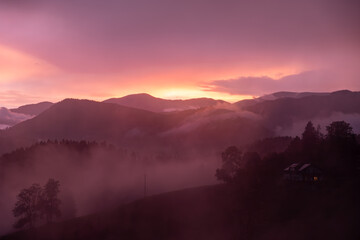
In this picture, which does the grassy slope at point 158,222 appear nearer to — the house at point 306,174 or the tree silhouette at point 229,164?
the tree silhouette at point 229,164

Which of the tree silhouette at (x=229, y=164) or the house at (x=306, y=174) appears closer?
the house at (x=306, y=174)

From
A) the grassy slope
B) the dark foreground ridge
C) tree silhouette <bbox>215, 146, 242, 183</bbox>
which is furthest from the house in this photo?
the grassy slope

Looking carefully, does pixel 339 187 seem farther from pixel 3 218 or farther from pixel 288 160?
pixel 3 218

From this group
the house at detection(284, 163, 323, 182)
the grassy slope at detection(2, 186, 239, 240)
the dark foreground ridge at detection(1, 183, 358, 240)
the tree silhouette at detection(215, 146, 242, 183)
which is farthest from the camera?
the tree silhouette at detection(215, 146, 242, 183)

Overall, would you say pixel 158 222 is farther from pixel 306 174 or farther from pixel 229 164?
pixel 306 174

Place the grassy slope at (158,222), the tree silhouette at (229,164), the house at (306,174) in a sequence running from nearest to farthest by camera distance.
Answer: the grassy slope at (158,222) → the house at (306,174) → the tree silhouette at (229,164)

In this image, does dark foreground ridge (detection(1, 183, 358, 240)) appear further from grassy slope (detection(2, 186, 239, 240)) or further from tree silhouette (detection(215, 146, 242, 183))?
tree silhouette (detection(215, 146, 242, 183))

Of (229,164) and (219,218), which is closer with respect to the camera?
(219,218)

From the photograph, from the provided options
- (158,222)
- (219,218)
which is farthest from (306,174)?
(158,222)

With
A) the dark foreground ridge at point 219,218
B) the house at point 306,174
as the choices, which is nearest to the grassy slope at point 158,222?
the dark foreground ridge at point 219,218

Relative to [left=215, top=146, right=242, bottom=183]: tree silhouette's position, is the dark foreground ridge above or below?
below

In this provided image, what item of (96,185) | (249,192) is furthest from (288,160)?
(96,185)

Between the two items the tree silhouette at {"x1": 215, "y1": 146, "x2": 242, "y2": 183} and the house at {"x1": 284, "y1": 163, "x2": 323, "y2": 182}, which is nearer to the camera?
the house at {"x1": 284, "y1": 163, "x2": 323, "y2": 182}

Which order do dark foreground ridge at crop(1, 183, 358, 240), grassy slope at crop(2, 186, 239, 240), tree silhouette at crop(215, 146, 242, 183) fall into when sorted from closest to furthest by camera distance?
dark foreground ridge at crop(1, 183, 358, 240)
grassy slope at crop(2, 186, 239, 240)
tree silhouette at crop(215, 146, 242, 183)
